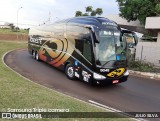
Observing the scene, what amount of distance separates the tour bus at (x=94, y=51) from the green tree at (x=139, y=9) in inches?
722

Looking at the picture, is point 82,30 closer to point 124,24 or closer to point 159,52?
point 159,52

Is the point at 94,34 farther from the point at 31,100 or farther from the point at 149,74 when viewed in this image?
the point at 149,74

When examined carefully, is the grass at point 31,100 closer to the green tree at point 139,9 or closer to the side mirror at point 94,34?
the side mirror at point 94,34

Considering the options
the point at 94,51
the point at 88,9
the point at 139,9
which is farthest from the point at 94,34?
the point at 88,9

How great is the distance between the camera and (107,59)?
11242 millimetres

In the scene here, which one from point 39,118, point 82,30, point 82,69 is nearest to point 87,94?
point 82,69

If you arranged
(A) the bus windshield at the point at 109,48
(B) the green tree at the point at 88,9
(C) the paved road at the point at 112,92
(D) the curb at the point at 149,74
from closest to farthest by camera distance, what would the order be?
(C) the paved road at the point at 112,92, (A) the bus windshield at the point at 109,48, (D) the curb at the point at 149,74, (B) the green tree at the point at 88,9

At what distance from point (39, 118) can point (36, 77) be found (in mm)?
6990

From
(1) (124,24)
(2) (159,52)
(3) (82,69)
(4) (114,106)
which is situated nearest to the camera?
(4) (114,106)

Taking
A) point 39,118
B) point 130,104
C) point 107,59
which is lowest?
point 130,104

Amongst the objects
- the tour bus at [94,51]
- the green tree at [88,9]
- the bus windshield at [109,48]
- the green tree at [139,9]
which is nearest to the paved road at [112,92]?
the tour bus at [94,51]

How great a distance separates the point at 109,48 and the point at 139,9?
22406mm

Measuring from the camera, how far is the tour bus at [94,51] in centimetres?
1117

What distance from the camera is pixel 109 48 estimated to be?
11.4 m
